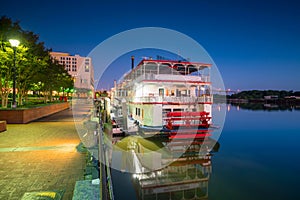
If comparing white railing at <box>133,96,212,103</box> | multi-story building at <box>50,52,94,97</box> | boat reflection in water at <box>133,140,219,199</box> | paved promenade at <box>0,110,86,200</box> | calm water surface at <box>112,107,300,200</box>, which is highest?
multi-story building at <box>50,52,94,97</box>

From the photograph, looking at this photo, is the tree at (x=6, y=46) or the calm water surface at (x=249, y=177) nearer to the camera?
the calm water surface at (x=249, y=177)

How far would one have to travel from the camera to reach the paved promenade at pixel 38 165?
4.37 metres

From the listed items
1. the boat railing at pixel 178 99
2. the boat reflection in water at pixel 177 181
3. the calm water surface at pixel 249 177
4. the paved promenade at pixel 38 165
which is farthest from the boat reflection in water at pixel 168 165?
the paved promenade at pixel 38 165

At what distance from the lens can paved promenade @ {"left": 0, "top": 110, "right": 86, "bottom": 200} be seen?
14.3 feet

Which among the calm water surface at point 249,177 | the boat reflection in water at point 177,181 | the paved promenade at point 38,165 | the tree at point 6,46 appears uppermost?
the tree at point 6,46

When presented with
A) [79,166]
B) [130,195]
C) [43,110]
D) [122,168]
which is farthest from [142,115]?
[79,166]

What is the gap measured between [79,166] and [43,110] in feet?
51.8

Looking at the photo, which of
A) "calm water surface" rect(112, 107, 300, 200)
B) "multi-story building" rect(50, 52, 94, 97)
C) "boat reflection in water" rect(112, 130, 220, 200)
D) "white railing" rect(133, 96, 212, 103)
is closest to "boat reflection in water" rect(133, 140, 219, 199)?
"boat reflection in water" rect(112, 130, 220, 200)

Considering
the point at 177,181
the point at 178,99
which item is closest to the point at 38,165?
the point at 177,181

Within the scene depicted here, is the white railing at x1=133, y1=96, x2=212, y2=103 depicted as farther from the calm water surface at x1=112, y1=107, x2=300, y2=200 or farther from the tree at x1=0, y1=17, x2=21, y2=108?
the tree at x1=0, y1=17, x2=21, y2=108

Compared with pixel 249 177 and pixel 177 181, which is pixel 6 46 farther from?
pixel 249 177

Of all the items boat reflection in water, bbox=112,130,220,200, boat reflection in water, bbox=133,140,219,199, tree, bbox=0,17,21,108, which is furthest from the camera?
tree, bbox=0,17,21,108

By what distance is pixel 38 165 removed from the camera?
18.6ft

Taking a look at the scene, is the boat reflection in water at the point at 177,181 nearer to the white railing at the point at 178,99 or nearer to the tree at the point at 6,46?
the white railing at the point at 178,99
